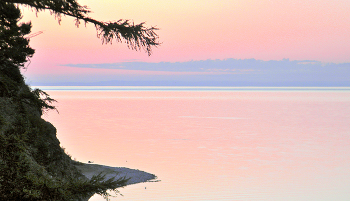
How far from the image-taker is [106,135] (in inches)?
Answer: 1849

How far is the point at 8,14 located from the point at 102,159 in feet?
55.2

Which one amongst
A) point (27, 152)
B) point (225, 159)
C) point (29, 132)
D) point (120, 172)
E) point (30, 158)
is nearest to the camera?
point (30, 158)

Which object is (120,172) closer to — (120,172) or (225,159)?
(120,172)

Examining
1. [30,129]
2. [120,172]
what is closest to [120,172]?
[120,172]

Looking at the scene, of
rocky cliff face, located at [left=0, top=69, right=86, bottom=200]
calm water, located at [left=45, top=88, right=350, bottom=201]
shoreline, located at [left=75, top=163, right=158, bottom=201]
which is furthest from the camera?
shoreline, located at [left=75, top=163, right=158, bottom=201]

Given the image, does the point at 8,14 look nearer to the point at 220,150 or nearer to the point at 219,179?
the point at 219,179

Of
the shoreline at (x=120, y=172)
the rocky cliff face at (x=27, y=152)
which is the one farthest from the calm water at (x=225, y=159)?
the rocky cliff face at (x=27, y=152)

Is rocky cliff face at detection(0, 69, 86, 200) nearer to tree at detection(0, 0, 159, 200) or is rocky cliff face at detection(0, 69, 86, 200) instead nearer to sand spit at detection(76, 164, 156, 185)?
tree at detection(0, 0, 159, 200)

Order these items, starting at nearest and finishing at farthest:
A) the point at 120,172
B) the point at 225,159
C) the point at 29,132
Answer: the point at 29,132 → the point at 120,172 → the point at 225,159

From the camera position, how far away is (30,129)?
47.6 feet

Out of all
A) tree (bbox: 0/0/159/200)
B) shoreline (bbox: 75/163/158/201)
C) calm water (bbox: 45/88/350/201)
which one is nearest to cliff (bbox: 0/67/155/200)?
tree (bbox: 0/0/159/200)

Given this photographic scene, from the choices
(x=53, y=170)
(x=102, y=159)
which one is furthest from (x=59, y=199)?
(x=102, y=159)

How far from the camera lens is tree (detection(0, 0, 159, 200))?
1116 cm

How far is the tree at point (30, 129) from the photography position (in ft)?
36.6
